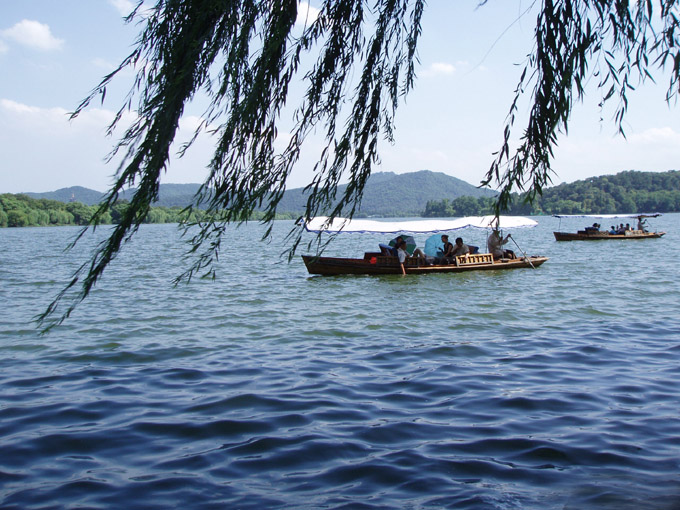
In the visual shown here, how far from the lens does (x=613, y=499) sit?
500 centimetres

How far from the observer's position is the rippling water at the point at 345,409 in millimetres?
5309

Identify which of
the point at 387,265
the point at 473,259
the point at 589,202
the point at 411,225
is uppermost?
the point at 589,202

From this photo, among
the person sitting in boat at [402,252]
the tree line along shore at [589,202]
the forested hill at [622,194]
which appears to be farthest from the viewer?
the tree line along shore at [589,202]

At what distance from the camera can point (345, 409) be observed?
7504 mm

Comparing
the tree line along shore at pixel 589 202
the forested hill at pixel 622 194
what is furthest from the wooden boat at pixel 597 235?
the tree line along shore at pixel 589 202

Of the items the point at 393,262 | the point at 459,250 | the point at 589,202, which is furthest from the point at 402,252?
the point at 589,202

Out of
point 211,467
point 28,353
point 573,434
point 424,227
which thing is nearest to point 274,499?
point 211,467

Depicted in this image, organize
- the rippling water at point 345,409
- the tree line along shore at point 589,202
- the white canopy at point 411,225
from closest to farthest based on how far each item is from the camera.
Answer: the rippling water at point 345,409
the white canopy at point 411,225
the tree line along shore at point 589,202

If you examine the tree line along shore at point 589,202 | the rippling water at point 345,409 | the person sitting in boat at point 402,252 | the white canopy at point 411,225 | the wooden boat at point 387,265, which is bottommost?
the rippling water at point 345,409

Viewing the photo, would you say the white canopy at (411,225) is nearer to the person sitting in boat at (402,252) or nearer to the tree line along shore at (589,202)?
the person sitting in boat at (402,252)

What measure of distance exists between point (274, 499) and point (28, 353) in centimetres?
765

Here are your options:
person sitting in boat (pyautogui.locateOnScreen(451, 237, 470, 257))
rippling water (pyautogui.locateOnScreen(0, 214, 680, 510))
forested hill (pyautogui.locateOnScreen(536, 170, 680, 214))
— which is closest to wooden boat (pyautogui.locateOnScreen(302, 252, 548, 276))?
person sitting in boat (pyautogui.locateOnScreen(451, 237, 470, 257))

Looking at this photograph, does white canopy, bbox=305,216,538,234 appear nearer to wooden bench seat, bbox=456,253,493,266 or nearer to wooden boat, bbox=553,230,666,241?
wooden bench seat, bbox=456,253,493,266

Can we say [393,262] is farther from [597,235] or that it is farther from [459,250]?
[597,235]
